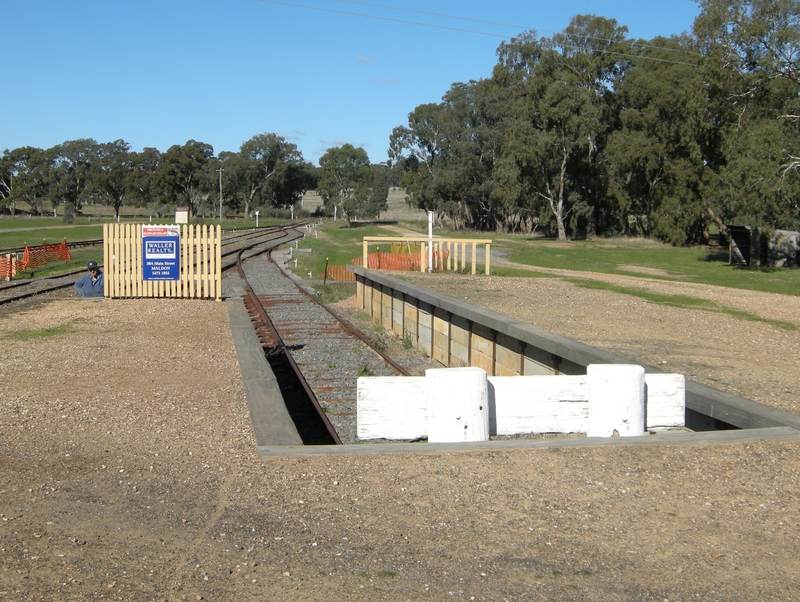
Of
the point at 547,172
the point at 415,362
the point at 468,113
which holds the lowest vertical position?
the point at 415,362

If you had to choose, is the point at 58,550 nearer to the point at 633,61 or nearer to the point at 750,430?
the point at 750,430

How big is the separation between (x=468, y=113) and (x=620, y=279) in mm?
58494

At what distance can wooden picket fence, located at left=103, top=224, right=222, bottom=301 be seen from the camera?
18.4 m

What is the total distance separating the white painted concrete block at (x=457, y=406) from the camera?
6582 millimetres

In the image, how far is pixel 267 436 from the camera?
22.7 ft

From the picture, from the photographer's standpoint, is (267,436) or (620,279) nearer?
(267,436)

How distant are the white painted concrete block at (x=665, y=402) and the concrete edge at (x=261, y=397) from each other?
2.98 m

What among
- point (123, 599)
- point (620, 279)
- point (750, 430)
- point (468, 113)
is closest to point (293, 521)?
point (123, 599)

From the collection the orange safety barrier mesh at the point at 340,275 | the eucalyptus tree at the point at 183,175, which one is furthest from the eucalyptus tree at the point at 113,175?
the orange safety barrier mesh at the point at 340,275

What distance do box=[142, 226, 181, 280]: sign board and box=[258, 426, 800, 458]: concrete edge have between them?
1278 cm

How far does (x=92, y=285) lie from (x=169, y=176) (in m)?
100

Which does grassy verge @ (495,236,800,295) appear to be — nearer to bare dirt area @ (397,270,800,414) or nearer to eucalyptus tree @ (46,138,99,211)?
bare dirt area @ (397,270,800,414)

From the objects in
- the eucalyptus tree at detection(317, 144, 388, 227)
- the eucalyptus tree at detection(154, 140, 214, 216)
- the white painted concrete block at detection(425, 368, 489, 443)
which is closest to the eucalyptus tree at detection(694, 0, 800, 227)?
the white painted concrete block at detection(425, 368, 489, 443)

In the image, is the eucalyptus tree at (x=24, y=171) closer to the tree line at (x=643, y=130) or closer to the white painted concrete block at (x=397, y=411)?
the tree line at (x=643, y=130)
